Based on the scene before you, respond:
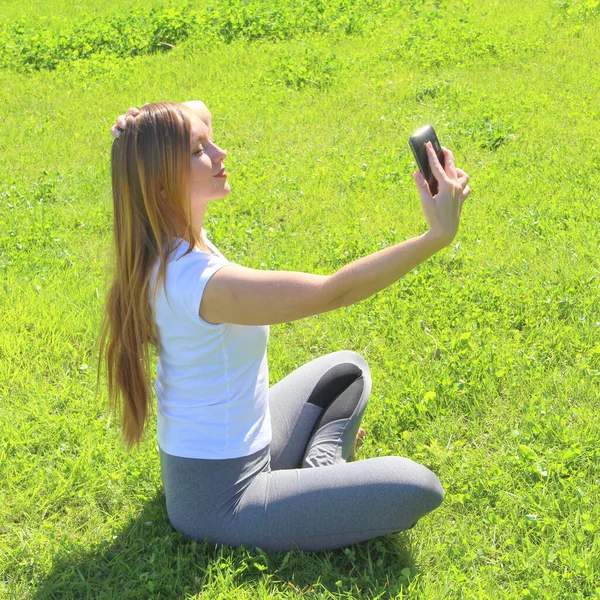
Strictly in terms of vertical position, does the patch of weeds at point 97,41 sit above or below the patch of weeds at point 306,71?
below

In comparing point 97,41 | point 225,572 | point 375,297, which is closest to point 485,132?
point 375,297

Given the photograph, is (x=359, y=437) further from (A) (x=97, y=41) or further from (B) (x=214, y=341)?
(A) (x=97, y=41)

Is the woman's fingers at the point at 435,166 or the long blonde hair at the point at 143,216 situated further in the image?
the long blonde hair at the point at 143,216

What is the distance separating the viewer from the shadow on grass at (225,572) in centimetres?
281

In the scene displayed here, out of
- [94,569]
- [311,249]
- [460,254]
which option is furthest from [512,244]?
[94,569]

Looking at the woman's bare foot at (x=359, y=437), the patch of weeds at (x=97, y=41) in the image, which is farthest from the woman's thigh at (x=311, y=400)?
the patch of weeds at (x=97, y=41)

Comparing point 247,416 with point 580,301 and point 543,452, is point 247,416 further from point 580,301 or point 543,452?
point 580,301

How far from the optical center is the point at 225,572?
112 inches

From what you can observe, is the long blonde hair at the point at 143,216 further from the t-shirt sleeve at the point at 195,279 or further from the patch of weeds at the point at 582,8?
the patch of weeds at the point at 582,8

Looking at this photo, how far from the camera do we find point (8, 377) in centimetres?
415

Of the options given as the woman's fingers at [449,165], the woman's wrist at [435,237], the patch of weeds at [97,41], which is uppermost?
the woman's fingers at [449,165]

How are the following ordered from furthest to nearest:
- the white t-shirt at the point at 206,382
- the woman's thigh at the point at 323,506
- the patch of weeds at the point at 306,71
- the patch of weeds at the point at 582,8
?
1. the patch of weeds at the point at 582,8
2. the patch of weeds at the point at 306,71
3. the woman's thigh at the point at 323,506
4. the white t-shirt at the point at 206,382

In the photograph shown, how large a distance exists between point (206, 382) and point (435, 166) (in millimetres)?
1040

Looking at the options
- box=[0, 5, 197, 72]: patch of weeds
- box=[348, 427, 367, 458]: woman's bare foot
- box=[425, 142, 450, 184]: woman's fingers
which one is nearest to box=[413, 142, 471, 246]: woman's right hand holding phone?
box=[425, 142, 450, 184]: woman's fingers
